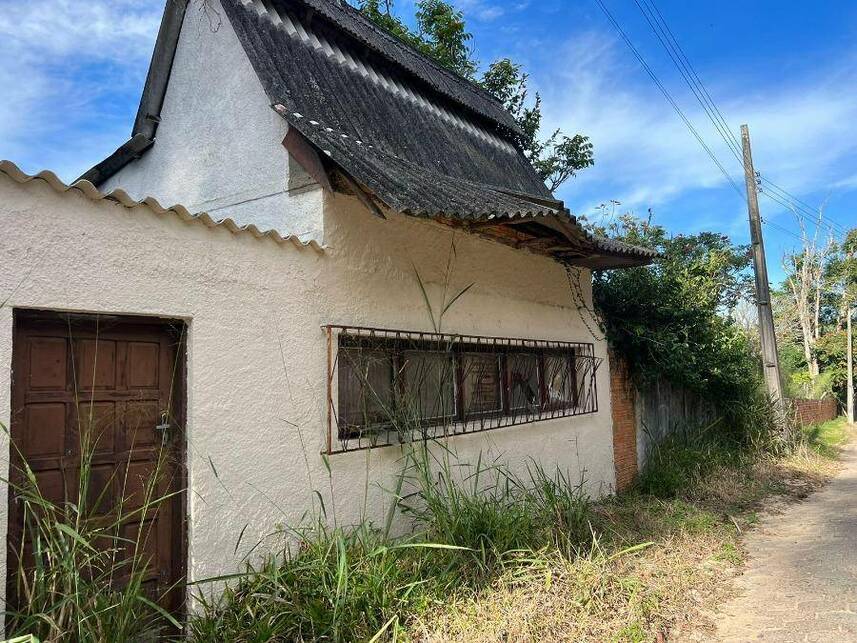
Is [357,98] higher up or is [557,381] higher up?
[357,98]

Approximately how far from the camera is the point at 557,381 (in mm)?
7480

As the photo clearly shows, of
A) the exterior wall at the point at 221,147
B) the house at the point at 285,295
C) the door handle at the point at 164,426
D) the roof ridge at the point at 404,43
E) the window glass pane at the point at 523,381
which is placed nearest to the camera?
the house at the point at 285,295

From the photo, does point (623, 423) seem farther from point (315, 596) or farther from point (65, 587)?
point (65, 587)

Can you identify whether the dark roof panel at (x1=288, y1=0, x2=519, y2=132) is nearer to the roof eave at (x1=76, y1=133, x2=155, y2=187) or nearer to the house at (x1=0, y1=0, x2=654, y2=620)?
the house at (x1=0, y1=0, x2=654, y2=620)

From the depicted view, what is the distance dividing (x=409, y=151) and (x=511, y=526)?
403 cm

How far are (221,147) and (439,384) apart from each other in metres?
3.04

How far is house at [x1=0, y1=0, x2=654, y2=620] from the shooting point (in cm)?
325

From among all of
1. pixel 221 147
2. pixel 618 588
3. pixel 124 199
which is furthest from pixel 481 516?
pixel 221 147

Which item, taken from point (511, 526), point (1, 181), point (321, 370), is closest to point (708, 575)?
point (511, 526)

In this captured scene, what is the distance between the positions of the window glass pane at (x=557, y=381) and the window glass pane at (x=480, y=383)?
103cm

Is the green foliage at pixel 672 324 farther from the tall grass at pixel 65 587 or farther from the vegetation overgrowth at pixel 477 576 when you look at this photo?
the tall grass at pixel 65 587

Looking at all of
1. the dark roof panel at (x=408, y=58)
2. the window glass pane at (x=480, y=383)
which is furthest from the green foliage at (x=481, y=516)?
the dark roof panel at (x=408, y=58)

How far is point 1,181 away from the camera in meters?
2.96

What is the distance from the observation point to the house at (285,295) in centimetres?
325
